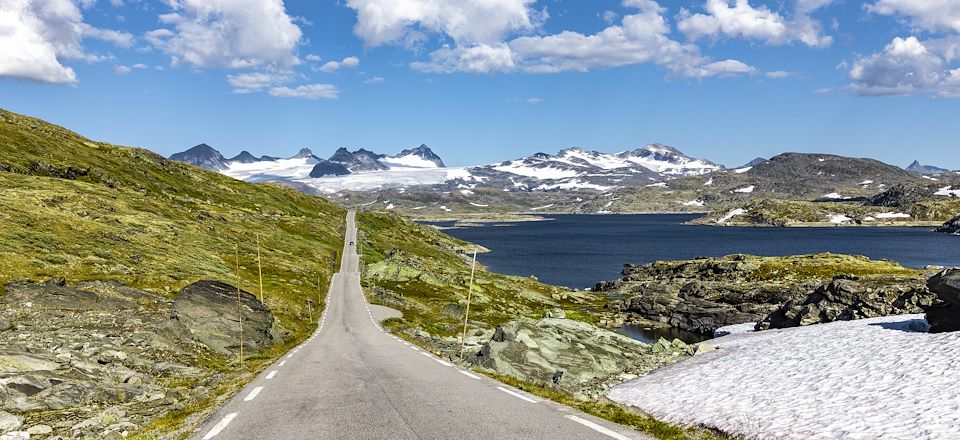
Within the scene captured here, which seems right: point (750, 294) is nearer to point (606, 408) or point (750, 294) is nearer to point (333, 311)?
point (333, 311)

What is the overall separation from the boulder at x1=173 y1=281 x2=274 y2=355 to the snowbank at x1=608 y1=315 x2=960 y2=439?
97.1 ft

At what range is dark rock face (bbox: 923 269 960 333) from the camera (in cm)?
2931

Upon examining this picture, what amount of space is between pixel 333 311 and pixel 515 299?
45118mm

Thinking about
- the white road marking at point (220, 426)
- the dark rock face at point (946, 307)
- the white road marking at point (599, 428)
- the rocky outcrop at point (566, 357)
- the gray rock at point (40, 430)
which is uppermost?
the dark rock face at point (946, 307)

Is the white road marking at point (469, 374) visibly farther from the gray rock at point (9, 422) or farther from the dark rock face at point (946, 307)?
the dark rock face at point (946, 307)

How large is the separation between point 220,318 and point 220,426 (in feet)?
110

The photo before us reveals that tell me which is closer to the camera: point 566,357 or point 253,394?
point 253,394

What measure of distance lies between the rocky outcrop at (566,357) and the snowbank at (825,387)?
3.67m

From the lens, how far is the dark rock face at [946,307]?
29312 millimetres

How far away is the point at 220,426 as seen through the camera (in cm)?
1594

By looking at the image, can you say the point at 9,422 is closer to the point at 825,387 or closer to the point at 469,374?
the point at 469,374

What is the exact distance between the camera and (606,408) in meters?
18.5

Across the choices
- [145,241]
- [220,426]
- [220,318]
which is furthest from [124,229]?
[220,426]

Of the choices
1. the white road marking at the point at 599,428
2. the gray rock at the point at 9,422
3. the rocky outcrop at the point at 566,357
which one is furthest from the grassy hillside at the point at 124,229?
the white road marking at the point at 599,428
